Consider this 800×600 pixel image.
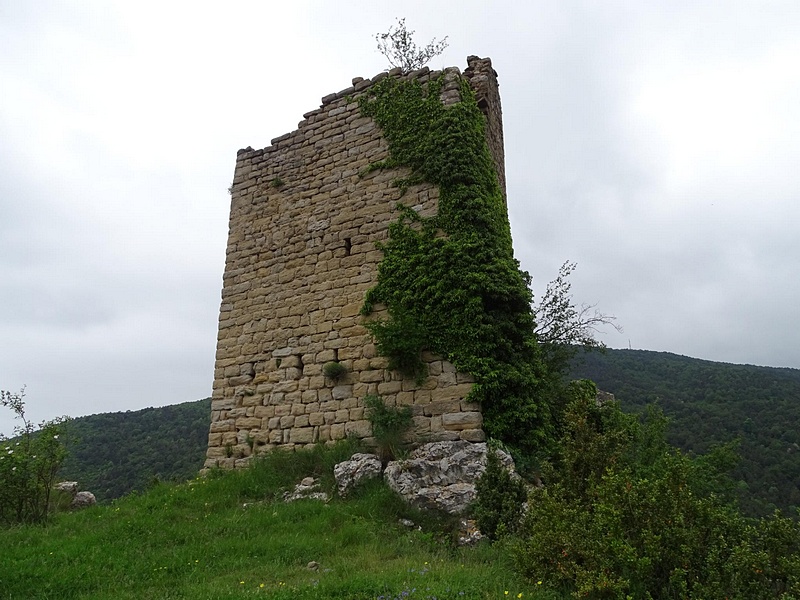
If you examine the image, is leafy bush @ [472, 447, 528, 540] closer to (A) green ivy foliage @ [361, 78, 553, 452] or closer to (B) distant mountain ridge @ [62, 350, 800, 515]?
(A) green ivy foliage @ [361, 78, 553, 452]

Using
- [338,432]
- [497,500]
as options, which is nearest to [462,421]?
[497,500]

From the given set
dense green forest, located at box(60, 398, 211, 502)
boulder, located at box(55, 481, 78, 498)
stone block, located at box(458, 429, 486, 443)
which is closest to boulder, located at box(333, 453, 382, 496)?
stone block, located at box(458, 429, 486, 443)

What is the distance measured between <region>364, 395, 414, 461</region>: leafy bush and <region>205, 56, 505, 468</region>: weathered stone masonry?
191 millimetres

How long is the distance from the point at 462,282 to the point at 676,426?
17865 mm

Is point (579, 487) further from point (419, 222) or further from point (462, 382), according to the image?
point (419, 222)

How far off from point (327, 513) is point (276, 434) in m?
2.93

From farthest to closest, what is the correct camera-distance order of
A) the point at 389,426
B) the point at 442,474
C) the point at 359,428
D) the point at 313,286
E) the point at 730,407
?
the point at 730,407 → the point at 313,286 → the point at 359,428 → the point at 389,426 → the point at 442,474

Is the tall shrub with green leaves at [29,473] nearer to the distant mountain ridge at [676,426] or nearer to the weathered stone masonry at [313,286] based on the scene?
the weathered stone masonry at [313,286]

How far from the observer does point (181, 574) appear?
17.4 ft

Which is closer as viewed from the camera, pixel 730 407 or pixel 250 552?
pixel 250 552

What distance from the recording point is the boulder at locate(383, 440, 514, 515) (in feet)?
21.7

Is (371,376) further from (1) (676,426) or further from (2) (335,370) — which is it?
(1) (676,426)

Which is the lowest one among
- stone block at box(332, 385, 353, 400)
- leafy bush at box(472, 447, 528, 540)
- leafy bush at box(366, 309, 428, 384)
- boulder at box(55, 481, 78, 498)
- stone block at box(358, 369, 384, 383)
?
boulder at box(55, 481, 78, 498)

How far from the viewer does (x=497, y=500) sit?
6.07 metres
